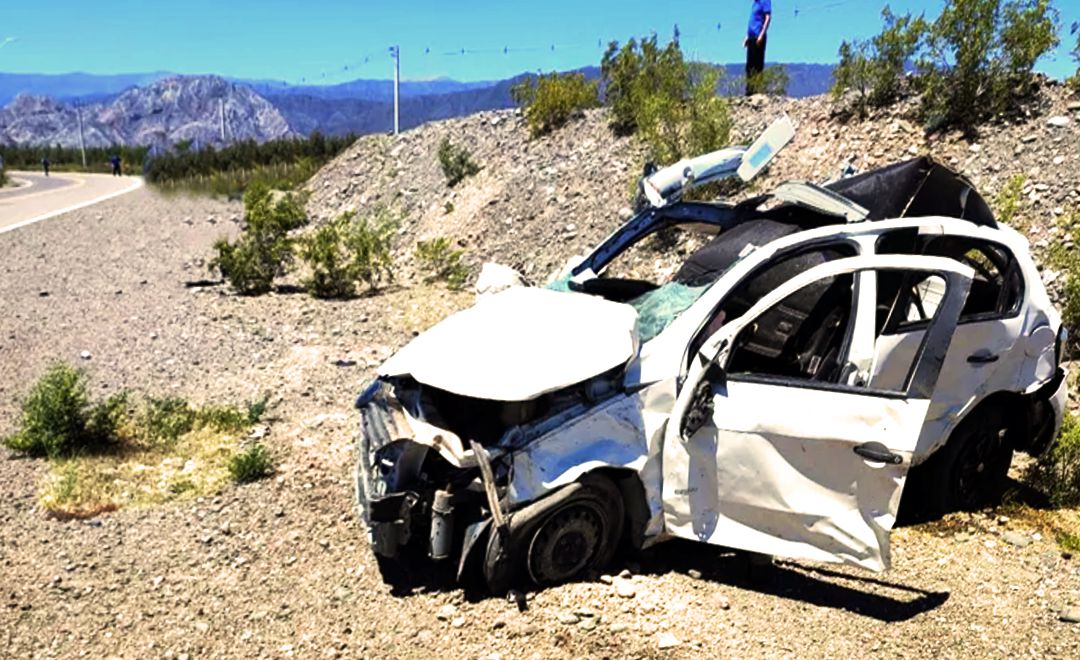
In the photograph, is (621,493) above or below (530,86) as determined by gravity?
below

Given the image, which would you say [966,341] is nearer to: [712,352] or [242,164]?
[712,352]

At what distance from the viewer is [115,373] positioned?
8.05 metres

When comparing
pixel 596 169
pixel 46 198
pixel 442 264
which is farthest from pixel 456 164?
pixel 46 198

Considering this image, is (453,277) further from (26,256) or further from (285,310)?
(26,256)

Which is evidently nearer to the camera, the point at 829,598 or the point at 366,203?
the point at 829,598

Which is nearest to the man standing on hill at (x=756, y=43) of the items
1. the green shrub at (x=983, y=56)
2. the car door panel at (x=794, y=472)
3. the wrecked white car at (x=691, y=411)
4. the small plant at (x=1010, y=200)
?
the green shrub at (x=983, y=56)

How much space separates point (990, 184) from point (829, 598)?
760cm

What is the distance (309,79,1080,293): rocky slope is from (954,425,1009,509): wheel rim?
4.72m

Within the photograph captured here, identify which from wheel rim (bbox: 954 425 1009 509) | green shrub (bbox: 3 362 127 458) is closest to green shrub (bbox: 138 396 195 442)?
green shrub (bbox: 3 362 127 458)

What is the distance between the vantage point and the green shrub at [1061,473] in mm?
5543

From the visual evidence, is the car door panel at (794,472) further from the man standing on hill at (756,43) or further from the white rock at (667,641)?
the man standing on hill at (756,43)

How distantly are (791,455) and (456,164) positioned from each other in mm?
→ 14437

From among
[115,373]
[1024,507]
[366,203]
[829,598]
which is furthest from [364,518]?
[366,203]

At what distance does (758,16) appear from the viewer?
1427 centimetres
